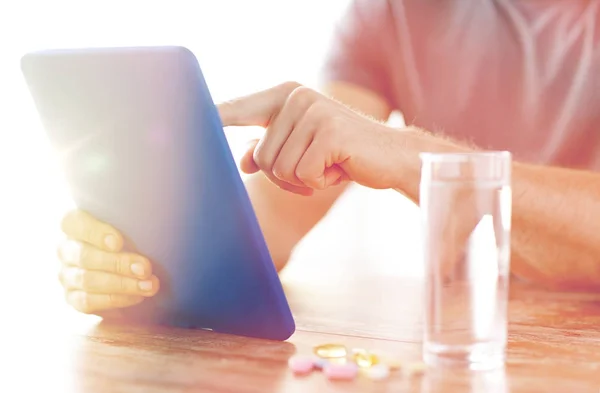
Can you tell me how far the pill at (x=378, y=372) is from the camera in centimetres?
59

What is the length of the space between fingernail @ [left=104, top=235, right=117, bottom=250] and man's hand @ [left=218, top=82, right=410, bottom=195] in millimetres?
194

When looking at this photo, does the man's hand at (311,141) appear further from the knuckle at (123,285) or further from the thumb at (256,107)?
the knuckle at (123,285)

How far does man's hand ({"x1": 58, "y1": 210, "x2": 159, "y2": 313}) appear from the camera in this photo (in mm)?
A: 787

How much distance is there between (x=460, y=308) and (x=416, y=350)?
0.09m

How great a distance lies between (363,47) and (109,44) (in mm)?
814

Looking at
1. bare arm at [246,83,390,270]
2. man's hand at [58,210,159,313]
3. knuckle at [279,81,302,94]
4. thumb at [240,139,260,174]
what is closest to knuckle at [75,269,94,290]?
man's hand at [58,210,159,313]

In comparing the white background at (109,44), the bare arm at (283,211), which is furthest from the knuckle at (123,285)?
the white background at (109,44)

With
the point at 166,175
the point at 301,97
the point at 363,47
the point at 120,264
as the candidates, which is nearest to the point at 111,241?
the point at 120,264

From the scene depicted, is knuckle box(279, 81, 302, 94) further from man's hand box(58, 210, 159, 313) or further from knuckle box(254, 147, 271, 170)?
man's hand box(58, 210, 159, 313)

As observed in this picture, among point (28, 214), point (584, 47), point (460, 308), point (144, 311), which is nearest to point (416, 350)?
point (460, 308)

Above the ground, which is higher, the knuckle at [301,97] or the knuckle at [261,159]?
the knuckle at [301,97]

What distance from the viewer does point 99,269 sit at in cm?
84

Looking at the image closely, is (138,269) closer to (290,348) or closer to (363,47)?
(290,348)

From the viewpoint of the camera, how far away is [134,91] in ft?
2.15
